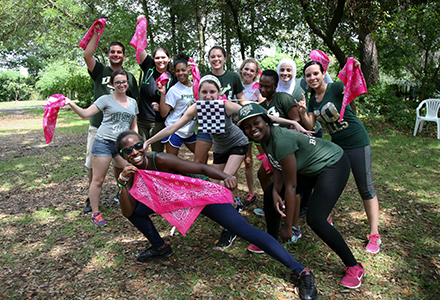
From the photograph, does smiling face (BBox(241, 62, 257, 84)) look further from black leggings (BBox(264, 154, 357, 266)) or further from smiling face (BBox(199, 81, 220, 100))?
black leggings (BBox(264, 154, 357, 266))

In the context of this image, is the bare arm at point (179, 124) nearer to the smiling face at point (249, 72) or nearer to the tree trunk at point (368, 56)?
the smiling face at point (249, 72)

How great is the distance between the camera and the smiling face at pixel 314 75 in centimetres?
330

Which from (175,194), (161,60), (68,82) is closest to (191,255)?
(175,194)

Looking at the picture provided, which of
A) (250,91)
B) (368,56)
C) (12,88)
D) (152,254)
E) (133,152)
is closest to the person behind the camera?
(133,152)

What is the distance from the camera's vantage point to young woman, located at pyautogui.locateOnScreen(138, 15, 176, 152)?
458cm

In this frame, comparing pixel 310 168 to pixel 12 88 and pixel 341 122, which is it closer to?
pixel 341 122

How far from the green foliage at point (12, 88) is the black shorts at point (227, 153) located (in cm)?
4045

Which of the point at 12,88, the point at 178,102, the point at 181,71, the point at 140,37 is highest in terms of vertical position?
the point at 140,37

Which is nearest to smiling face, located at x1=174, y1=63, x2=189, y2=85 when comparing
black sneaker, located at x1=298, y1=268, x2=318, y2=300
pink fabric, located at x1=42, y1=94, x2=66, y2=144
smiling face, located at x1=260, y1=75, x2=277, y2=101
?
smiling face, located at x1=260, y1=75, x2=277, y2=101

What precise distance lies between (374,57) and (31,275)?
12.5m

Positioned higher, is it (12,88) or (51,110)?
(51,110)

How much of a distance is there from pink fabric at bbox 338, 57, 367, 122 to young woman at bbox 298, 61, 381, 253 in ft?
0.25

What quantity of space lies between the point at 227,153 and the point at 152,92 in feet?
5.62

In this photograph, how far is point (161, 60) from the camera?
454cm
